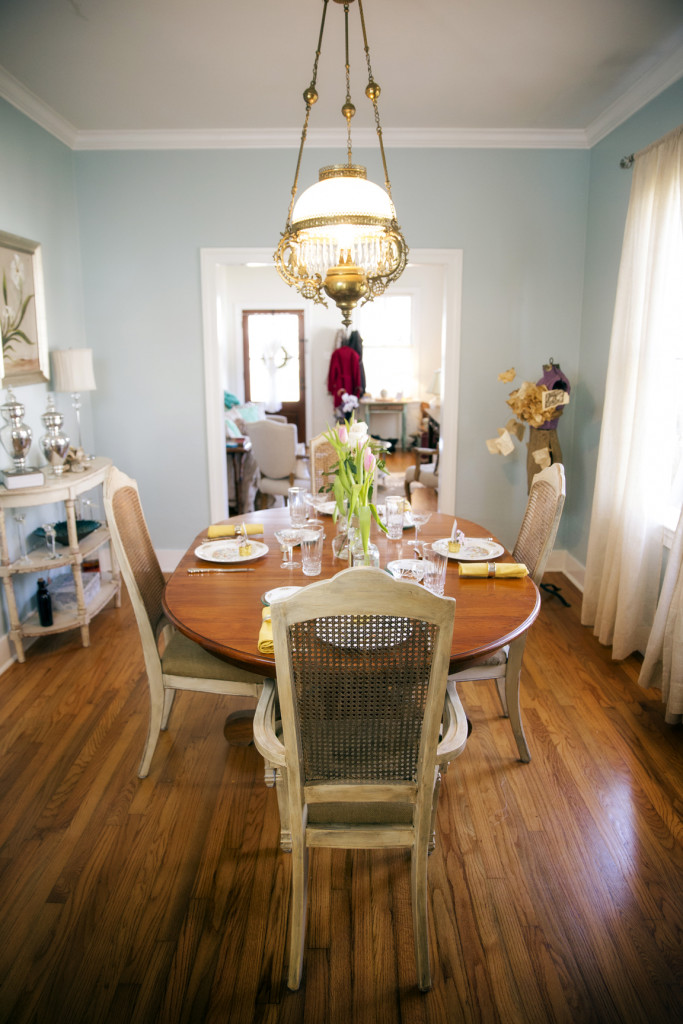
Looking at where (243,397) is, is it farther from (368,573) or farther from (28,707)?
(368,573)

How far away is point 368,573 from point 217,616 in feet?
2.57

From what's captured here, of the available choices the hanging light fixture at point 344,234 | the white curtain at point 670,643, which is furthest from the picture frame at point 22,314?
the white curtain at point 670,643

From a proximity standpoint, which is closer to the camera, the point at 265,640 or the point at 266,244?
the point at 265,640

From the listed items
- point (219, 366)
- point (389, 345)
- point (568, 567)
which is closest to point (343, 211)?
point (219, 366)

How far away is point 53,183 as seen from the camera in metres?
3.84

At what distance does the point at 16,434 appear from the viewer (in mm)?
3164

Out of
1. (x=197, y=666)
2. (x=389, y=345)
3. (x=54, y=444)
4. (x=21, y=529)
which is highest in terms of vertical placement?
(x=389, y=345)

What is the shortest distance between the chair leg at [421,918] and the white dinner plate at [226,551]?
118 centimetres

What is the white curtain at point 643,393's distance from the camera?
119 inches

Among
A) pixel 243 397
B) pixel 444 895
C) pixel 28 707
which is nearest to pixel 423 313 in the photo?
pixel 243 397

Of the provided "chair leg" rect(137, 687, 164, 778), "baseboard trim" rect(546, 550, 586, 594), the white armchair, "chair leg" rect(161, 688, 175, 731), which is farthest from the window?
"chair leg" rect(137, 687, 164, 778)

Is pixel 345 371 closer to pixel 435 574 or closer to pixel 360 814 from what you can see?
pixel 435 574

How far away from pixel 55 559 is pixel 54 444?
0.60 metres

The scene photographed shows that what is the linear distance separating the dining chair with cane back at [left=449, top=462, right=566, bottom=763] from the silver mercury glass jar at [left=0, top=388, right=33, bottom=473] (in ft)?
7.52
